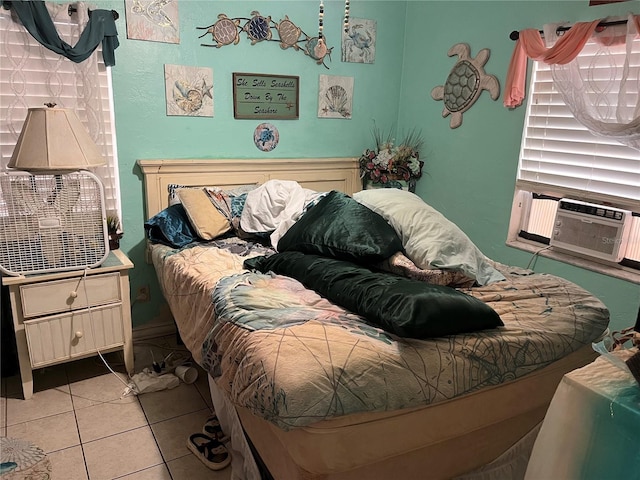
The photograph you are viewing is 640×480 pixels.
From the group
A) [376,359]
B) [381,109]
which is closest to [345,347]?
[376,359]

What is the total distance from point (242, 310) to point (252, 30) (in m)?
2.11

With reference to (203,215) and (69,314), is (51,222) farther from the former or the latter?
(203,215)

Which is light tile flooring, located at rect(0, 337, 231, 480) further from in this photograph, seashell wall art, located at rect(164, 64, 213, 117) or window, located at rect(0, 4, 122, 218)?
seashell wall art, located at rect(164, 64, 213, 117)

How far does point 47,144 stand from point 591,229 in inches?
111

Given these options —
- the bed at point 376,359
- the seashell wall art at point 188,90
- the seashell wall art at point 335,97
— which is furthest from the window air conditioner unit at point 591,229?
Answer: the seashell wall art at point 188,90

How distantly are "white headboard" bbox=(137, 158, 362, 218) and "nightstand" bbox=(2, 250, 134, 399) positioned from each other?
572mm

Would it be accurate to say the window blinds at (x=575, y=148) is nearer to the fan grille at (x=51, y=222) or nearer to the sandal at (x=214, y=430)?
the sandal at (x=214, y=430)

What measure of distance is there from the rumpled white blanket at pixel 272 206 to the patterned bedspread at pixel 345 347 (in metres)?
0.60

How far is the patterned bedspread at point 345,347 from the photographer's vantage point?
A: 1288 mm

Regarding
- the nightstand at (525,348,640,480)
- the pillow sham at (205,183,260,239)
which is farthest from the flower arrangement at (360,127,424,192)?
the nightstand at (525,348,640,480)

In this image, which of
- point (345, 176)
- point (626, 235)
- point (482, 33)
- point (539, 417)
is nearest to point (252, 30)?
point (345, 176)

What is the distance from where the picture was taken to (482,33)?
Answer: 9.99 feet

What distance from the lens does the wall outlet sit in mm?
3059

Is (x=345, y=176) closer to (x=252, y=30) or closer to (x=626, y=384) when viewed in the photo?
(x=252, y=30)
